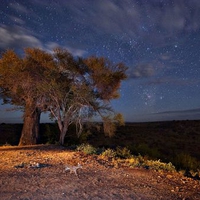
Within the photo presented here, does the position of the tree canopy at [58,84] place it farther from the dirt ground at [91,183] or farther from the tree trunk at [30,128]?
the dirt ground at [91,183]

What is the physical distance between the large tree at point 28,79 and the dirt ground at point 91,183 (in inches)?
335

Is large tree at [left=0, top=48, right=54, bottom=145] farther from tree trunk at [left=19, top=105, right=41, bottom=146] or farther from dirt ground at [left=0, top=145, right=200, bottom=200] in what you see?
dirt ground at [left=0, top=145, right=200, bottom=200]

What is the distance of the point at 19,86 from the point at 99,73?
5.44 m

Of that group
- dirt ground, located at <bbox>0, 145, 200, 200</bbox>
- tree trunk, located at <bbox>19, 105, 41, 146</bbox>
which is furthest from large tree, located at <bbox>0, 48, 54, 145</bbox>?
dirt ground, located at <bbox>0, 145, 200, 200</bbox>

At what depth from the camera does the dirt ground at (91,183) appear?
554 cm

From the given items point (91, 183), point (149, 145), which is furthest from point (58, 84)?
point (149, 145)

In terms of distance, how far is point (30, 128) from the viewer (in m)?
17.5

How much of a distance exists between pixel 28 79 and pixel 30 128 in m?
3.54

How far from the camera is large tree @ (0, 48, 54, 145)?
53.4 ft

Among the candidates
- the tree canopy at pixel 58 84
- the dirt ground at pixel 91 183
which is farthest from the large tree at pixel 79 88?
the dirt ground at pixel 91 183

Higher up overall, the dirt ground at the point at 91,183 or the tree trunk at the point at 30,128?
the tree trunk at the point at 30,128

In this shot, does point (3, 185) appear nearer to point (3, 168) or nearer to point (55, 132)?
point (3, 168)

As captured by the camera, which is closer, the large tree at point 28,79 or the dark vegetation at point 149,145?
the dark vegetation at point 149,145

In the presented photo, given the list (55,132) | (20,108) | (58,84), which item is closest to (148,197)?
(58,84)
